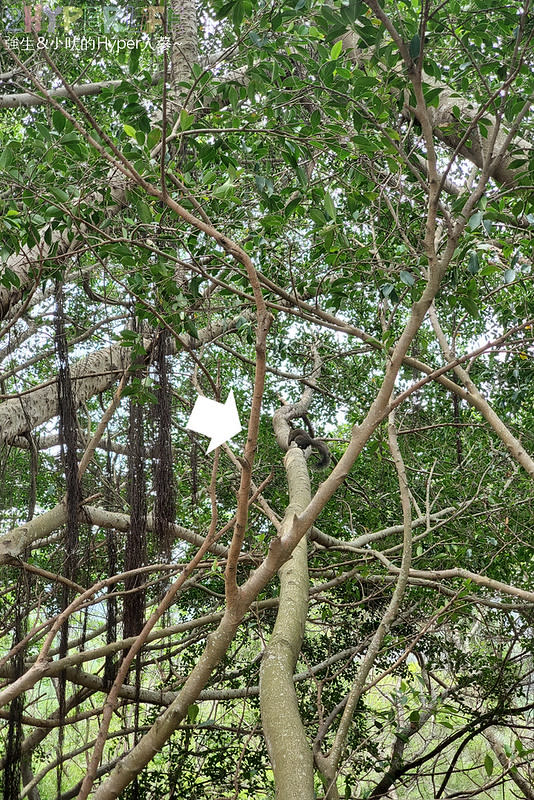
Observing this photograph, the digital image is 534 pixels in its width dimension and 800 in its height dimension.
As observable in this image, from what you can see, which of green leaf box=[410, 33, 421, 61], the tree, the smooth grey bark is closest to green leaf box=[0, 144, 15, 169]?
the tree

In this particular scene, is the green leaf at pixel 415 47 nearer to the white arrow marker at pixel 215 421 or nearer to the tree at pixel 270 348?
the tree at pixel 270 348

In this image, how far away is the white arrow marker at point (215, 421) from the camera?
37.6 inches

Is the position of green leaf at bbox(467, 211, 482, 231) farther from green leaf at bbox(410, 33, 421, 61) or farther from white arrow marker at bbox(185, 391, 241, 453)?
white arrow marker at bbox(185, 391, 241, 453)

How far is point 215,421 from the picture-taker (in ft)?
3.20

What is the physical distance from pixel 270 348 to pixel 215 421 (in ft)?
8.34

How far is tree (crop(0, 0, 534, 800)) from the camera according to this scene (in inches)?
60.7

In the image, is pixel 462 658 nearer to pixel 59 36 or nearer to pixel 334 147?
pixel 334 147

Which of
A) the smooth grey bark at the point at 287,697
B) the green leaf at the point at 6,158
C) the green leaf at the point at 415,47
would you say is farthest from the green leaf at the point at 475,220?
the green leaf at the point at 6,158

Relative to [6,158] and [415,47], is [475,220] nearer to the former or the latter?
[415,47]

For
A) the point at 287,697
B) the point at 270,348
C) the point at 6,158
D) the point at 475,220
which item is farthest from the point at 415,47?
the point at 270,348

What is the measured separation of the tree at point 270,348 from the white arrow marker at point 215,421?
55mm

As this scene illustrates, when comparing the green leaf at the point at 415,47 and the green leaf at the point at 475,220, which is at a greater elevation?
the green leaf at the point at 415,47

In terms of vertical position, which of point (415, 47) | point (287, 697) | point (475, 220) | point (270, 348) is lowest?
point (287, 697)

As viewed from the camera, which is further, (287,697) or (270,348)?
(270,348)
